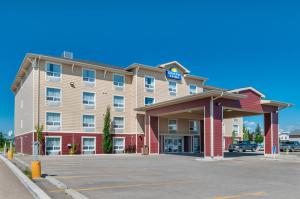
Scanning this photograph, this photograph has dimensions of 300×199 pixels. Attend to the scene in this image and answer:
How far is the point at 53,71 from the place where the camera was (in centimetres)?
3331

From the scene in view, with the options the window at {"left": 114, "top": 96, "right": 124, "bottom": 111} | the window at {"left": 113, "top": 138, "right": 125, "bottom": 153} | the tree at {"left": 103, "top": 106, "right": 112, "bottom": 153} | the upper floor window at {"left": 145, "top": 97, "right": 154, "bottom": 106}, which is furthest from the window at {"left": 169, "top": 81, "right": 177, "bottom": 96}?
the tree at {"left": 103, "top": 106, "right": 112, "bottom": 153}

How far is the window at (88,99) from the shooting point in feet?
116

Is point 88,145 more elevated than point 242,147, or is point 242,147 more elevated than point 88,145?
point 88,145

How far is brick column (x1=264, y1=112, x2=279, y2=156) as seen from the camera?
3173cm

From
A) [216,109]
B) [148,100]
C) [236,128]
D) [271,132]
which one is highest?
[148,100]

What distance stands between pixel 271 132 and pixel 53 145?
21866 mm

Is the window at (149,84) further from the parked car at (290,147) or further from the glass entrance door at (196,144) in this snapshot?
the parked car at (290,147)

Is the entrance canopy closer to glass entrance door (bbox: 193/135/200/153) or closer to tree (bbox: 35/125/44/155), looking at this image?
glass entrance door (bbox: 193/135/200/153)

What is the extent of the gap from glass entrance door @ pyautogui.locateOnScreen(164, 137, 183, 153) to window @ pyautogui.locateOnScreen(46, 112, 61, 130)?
44.5 ft

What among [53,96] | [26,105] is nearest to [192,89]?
[53,96]

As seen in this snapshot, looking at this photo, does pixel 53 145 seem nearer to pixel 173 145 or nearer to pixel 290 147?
pixel 173 145

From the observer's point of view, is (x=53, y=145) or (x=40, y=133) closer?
(x=40, y=133)

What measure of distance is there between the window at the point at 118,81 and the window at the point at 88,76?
2.76 m

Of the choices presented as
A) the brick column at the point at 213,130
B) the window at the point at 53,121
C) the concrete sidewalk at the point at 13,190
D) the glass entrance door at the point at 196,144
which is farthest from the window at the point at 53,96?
the concrete sidewalk at the point at 13,190
